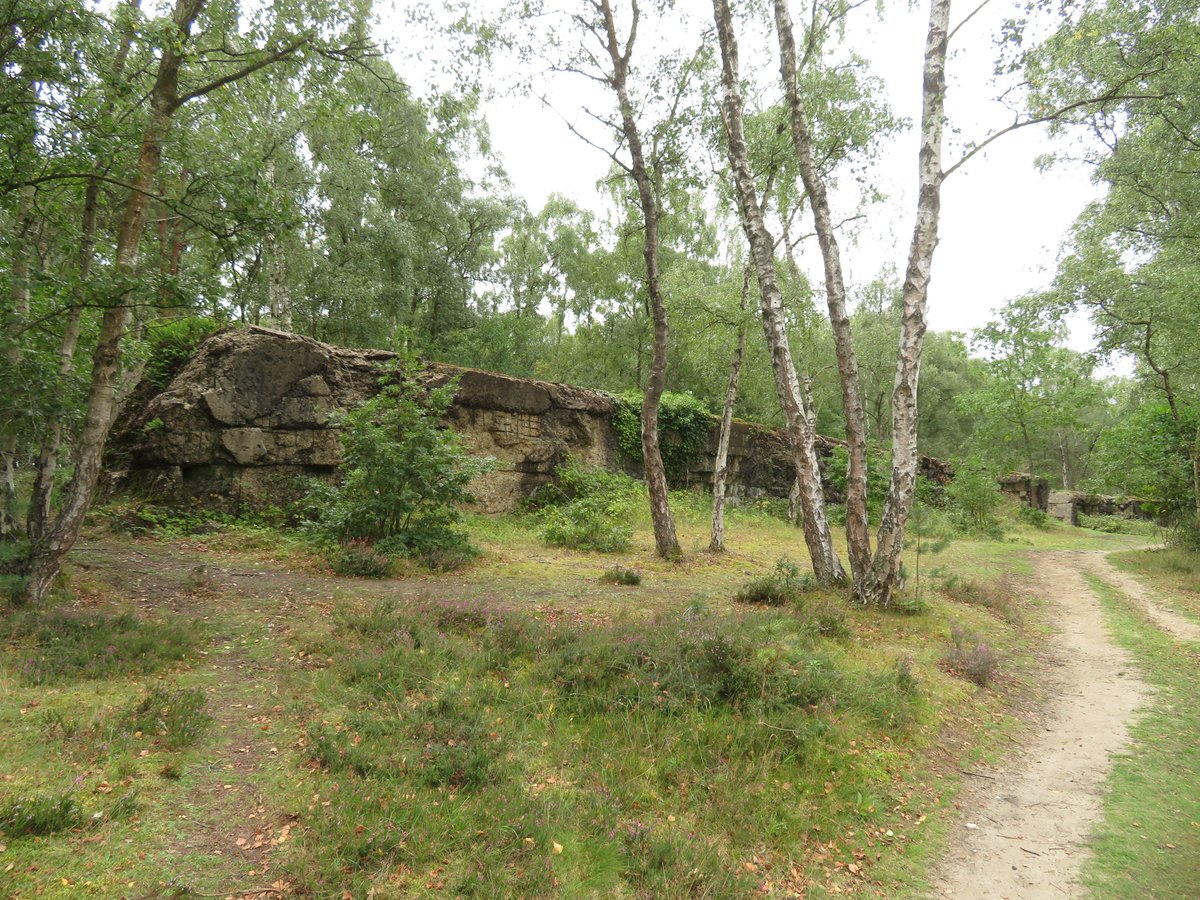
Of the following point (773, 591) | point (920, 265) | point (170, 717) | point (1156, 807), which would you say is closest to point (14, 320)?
point (170, 717)

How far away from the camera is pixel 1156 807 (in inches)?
179

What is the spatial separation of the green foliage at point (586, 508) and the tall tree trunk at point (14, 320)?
9343 millimetres

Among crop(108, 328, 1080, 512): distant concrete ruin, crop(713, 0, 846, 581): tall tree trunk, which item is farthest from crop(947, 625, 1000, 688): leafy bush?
crop(108, 328, 1080, 512): distant concrete ruin

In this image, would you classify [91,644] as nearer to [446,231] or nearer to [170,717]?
[170,717]

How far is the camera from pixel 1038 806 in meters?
4.67

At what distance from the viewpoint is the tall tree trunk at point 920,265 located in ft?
28.3

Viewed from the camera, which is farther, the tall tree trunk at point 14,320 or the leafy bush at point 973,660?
the leafy bush at point 973,660

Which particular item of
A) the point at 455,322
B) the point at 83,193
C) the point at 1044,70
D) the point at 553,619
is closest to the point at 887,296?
the point at 455,322

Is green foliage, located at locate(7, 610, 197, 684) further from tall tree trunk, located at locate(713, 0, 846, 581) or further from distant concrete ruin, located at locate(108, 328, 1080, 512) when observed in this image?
tall tree trunk, located at locate(713, 0, 846, 581)

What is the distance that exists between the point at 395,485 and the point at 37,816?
7.58 m

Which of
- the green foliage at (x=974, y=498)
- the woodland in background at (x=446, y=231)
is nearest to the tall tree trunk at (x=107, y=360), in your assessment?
the woodland in background at (x=446, y=231)

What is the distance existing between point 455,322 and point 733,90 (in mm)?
18913

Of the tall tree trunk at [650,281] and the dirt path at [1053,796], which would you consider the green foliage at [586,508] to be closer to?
the tall tree trunk at [650,281]

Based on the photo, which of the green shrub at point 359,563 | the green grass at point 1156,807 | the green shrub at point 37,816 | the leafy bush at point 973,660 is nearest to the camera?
the green shrub at point 37,816
